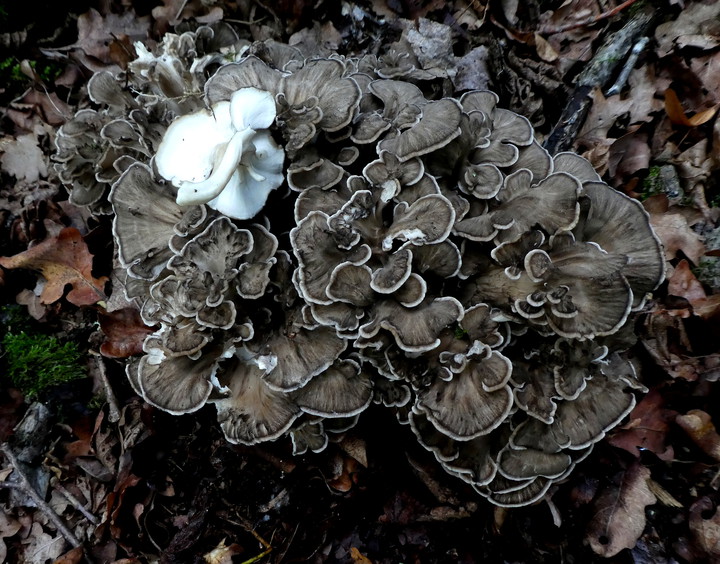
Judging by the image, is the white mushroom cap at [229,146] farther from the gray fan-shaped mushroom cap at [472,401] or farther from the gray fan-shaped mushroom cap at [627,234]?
the gray fan-shaped mushroom cap at [627,234]

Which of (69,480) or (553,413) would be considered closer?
(553,413)

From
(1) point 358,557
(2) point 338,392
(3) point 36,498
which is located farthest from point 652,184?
(3) point 36,498

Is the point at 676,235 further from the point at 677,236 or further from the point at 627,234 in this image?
the point at 627,234

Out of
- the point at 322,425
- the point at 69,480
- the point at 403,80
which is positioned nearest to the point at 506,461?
the point at 322,425

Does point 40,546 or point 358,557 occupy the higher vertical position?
point 358,557

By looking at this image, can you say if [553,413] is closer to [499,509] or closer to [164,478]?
[499,509]
